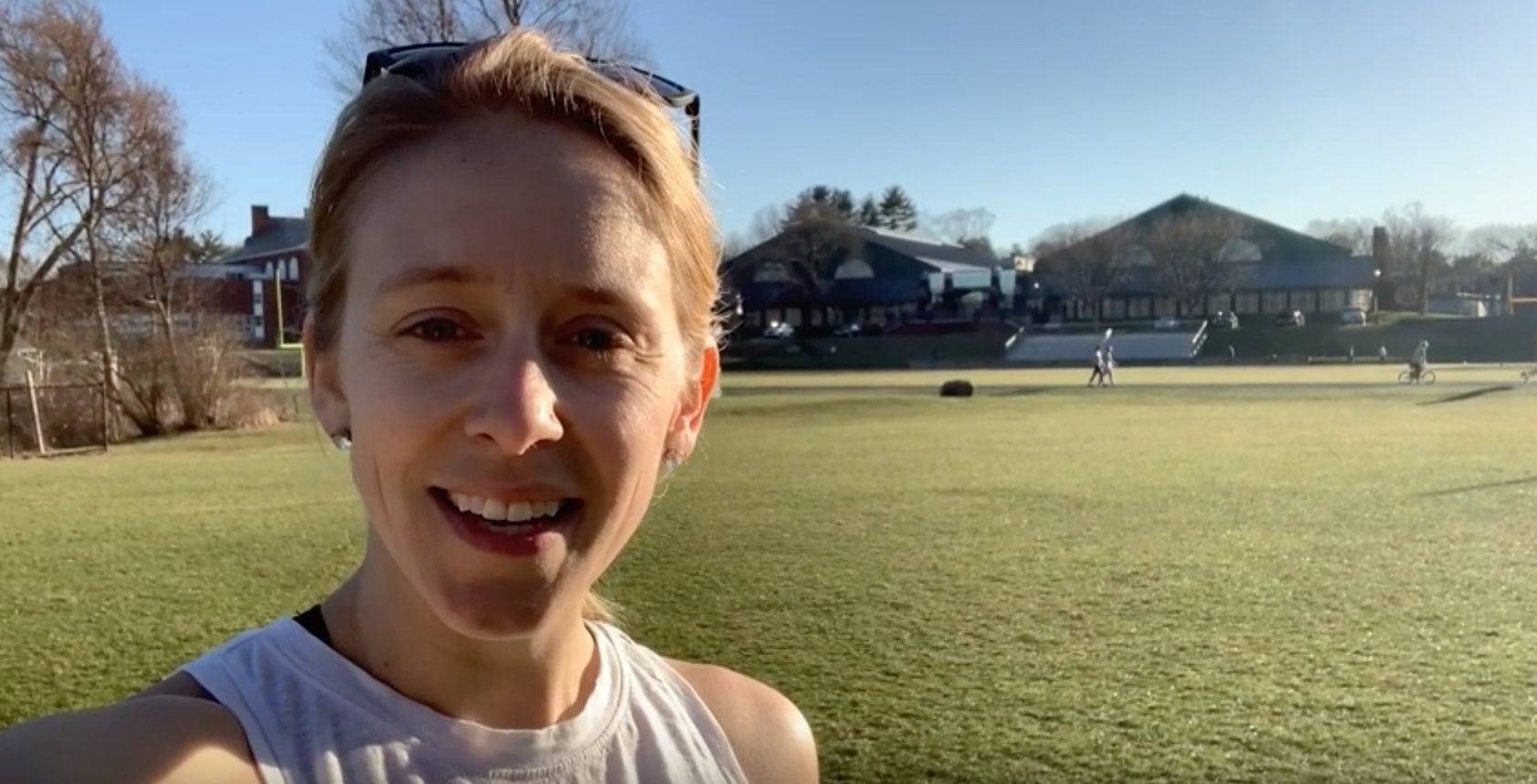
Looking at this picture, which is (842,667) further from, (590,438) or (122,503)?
(122,503)

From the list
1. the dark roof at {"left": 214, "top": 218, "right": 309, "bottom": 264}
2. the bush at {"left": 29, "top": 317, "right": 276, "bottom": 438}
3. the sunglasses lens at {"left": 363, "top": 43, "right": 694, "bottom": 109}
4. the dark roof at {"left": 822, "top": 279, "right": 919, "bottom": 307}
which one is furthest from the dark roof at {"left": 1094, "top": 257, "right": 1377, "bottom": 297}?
the sunglasses lens at {"left": 363, "top": 43, "right": 694, "bottom": 109}

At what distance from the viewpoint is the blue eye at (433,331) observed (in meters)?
1.04

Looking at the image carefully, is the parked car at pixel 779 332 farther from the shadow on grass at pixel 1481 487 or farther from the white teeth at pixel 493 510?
the white teeth at pixel 493 510

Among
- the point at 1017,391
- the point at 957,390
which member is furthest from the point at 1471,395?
the point at 957,390

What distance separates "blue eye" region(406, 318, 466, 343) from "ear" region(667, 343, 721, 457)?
27 centimetres

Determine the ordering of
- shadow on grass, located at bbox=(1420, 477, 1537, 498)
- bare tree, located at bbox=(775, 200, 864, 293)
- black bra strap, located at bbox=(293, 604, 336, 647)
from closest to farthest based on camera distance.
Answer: black bra strap, located at bbox=(293, 604, 336, 647) < shadow on grass, located at bbox=(1420, 477, 1537, 498) < bare tree, located at bbox=(775, 200, 864, 293)

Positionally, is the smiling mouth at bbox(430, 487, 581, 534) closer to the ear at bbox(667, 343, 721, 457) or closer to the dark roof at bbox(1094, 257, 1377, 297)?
the ear at bbox(667, 343, 721, 457)

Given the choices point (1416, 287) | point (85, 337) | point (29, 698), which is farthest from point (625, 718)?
point (1416, 287)

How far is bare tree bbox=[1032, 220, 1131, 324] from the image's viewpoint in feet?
245

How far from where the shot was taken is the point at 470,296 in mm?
1047

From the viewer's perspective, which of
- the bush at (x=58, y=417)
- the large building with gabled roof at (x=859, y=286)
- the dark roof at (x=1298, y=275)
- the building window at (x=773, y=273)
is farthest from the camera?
the large building with gabled roof at (x=859, y=286)

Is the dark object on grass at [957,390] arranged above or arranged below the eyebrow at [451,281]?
below

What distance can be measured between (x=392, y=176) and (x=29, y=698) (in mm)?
5075

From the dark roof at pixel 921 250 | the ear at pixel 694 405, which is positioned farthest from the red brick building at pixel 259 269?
the ear at pixel 694 405
